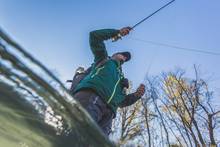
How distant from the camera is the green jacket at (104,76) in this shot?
2.95 metres

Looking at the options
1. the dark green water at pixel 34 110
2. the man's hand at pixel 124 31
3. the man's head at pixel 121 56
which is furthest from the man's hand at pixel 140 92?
the dark green water at pixel 34 110

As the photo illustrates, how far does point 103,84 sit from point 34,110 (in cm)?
172

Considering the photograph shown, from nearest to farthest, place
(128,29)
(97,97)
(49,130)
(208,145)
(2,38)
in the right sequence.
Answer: (2,38) → (49,130) → (97,97) → (128,29) → (208,145)

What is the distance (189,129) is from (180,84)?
2789 mm

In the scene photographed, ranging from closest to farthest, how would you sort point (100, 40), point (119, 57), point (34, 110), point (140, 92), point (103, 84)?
point (34, 110)
point (103, 84)
point (100, 40)
point (119, 57)
point (140, 92)

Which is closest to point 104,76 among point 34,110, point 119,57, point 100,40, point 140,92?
point 100,40

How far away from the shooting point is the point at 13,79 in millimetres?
1194

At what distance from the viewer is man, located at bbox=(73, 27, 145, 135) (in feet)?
9.14

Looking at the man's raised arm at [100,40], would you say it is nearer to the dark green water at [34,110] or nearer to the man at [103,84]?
the man at [103,84]

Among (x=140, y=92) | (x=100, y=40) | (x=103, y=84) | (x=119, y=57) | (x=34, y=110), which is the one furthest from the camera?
(x=140, y=92)

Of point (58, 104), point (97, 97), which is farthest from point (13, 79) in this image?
point (97, 97)

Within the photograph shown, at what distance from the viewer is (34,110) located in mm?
1279

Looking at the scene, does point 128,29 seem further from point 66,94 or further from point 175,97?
point 175,97

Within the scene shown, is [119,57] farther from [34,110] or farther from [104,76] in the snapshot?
[34,110]
